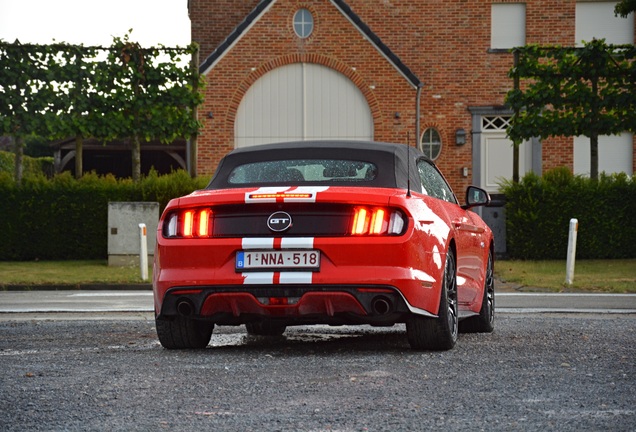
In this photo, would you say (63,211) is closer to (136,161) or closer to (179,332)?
(136,161)

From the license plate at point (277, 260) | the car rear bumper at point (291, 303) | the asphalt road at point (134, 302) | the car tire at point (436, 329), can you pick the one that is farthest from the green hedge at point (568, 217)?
the license plate at point (277, 260)

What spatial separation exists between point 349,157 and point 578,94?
16.8 meters

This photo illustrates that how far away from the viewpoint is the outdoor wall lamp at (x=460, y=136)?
31797 mm

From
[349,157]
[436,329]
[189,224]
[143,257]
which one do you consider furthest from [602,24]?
[189,224]

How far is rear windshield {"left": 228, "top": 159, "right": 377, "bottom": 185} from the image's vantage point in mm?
8656

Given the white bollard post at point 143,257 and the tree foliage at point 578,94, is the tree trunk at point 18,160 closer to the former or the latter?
the white bollard post at point 143,257

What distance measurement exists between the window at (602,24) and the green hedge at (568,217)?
11.2 metres

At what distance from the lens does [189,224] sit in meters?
8.13

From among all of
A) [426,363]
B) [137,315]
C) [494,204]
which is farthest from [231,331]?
[494,204]

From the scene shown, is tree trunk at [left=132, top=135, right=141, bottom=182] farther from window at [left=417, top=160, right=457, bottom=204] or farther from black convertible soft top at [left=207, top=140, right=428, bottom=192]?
black convertible soft top at [left=207, top=140, right=428, bottom=192]

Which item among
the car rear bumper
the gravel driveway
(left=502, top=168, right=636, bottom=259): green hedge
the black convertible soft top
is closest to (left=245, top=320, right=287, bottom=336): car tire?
the gravel driveway

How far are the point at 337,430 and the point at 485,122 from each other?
27.8m

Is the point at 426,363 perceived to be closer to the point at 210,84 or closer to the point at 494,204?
the point at 494,204

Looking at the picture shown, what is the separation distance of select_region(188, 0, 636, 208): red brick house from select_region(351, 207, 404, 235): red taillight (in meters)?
21.8
